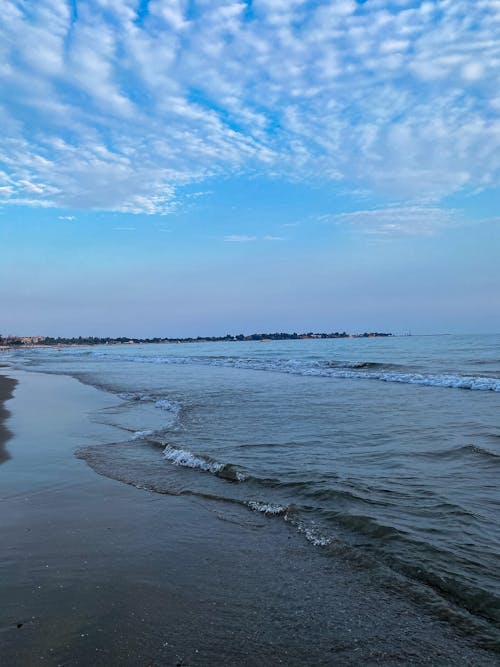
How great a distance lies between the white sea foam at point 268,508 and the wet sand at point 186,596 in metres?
0.15

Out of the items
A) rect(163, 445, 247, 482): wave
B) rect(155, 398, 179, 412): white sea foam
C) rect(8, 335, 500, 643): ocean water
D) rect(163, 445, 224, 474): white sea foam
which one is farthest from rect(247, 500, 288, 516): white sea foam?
rect(155, 398, 179, 412): white sea foam

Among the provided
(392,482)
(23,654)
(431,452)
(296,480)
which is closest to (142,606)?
(23,654)

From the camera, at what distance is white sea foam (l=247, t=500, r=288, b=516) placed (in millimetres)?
A: 5359

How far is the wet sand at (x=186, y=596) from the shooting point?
111 inches

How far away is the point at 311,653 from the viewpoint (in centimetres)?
281

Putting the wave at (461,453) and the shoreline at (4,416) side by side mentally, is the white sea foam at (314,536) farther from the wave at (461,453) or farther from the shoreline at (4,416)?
the shoreline at (4,416)

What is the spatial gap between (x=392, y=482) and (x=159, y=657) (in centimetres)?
438

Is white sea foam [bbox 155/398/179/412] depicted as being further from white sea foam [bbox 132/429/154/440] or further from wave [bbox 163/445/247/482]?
wave [bbox 163/445/247/482]

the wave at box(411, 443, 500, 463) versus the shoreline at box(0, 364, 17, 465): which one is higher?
the wave at box(411, 443, 500, 463)

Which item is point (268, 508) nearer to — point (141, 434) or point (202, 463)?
point (202, 463)

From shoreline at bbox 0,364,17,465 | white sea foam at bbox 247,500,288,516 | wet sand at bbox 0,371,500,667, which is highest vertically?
wet sand at bbox 0,371,500,667

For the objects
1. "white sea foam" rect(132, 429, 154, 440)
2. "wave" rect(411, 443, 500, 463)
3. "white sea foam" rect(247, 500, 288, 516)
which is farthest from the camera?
"white sea foam" rect(132, 429, 154, 440)

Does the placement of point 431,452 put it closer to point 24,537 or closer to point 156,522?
point 156,522

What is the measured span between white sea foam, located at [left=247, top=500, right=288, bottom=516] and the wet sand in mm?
145
